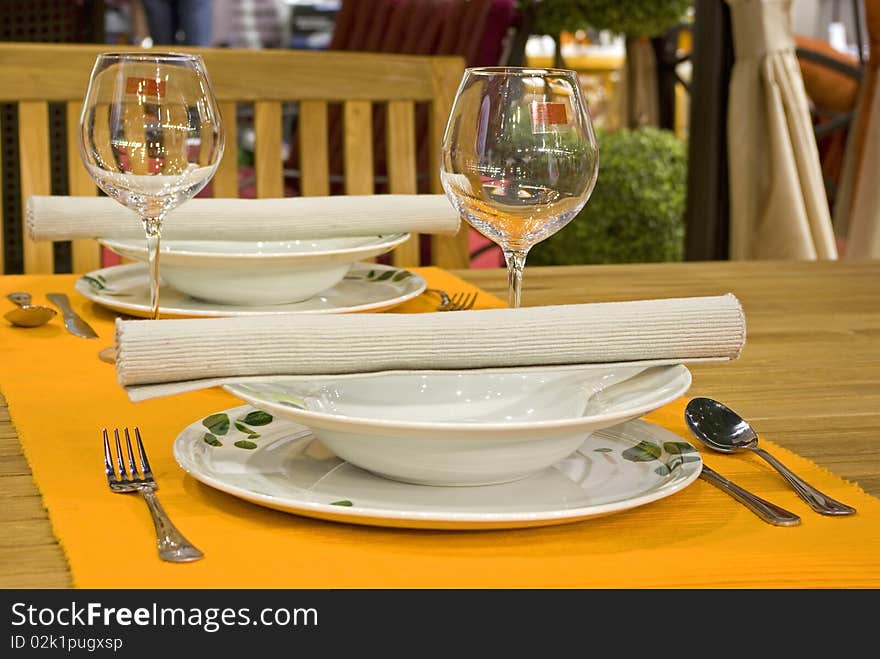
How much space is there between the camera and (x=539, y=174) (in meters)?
0.64

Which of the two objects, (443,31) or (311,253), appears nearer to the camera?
(311,253)

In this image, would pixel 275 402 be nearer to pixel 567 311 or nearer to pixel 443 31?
pixel 567 311

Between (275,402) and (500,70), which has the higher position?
(500,70)

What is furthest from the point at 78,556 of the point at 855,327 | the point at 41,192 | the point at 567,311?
the point at 41,192

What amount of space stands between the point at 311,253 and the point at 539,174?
1.02 ft

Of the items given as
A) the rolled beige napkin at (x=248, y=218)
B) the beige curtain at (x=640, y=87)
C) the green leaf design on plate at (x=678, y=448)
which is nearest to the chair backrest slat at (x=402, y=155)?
the rolled beige napkin at (x=248, y=218)

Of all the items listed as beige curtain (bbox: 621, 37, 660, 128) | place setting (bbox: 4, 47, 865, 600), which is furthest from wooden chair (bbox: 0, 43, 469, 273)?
beige curtain (bbox: 621, 37, 660, 128)

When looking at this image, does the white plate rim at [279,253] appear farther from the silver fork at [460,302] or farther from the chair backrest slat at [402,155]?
the chair backrest slat at [402,155]

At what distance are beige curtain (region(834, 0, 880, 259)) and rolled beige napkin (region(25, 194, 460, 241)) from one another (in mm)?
1489

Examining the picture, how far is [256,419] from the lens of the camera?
0.61 metres

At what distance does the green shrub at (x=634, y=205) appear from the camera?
11.8 feet

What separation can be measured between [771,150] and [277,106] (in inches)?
47.9

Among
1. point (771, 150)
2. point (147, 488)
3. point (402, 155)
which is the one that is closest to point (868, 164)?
point (771, 150)

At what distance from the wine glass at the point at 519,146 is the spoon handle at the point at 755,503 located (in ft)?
0.56
